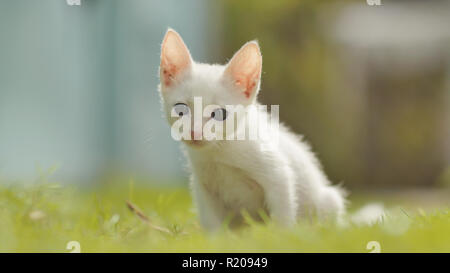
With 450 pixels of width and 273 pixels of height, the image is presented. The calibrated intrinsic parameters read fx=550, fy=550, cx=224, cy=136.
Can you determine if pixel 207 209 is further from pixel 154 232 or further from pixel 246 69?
pixel 246 69

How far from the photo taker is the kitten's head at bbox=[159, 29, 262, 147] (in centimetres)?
233

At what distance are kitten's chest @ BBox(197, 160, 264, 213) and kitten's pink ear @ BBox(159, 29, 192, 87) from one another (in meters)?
0.44

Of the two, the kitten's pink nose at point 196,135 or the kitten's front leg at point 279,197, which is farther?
the kitten's front leg at point 279,197

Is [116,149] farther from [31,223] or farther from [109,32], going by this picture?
[31,223]

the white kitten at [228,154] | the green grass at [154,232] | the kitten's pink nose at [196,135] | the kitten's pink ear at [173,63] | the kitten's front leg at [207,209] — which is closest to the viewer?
the green grass at [154,232]

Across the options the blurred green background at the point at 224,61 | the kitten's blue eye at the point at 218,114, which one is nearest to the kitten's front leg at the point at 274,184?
the kitten's blue eye at the point at 218,114

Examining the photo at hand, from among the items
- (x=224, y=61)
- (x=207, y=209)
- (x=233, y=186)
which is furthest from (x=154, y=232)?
(x=224, y=61)

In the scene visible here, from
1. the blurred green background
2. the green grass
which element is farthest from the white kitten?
the blurred green background

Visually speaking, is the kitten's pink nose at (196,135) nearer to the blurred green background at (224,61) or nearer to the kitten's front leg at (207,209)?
the kitten's front leg at (207,209)

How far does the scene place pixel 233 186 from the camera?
2.58m

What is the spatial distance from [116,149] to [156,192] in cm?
153

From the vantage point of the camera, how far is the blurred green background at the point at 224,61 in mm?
5129

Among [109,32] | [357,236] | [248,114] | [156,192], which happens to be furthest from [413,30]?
[357,236]

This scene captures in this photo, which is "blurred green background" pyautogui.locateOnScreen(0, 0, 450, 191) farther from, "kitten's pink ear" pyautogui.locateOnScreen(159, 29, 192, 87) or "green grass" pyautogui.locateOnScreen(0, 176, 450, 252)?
"kitten's pink ear" pyautogui.locateOnScreen(159, 29, 192, 87)
